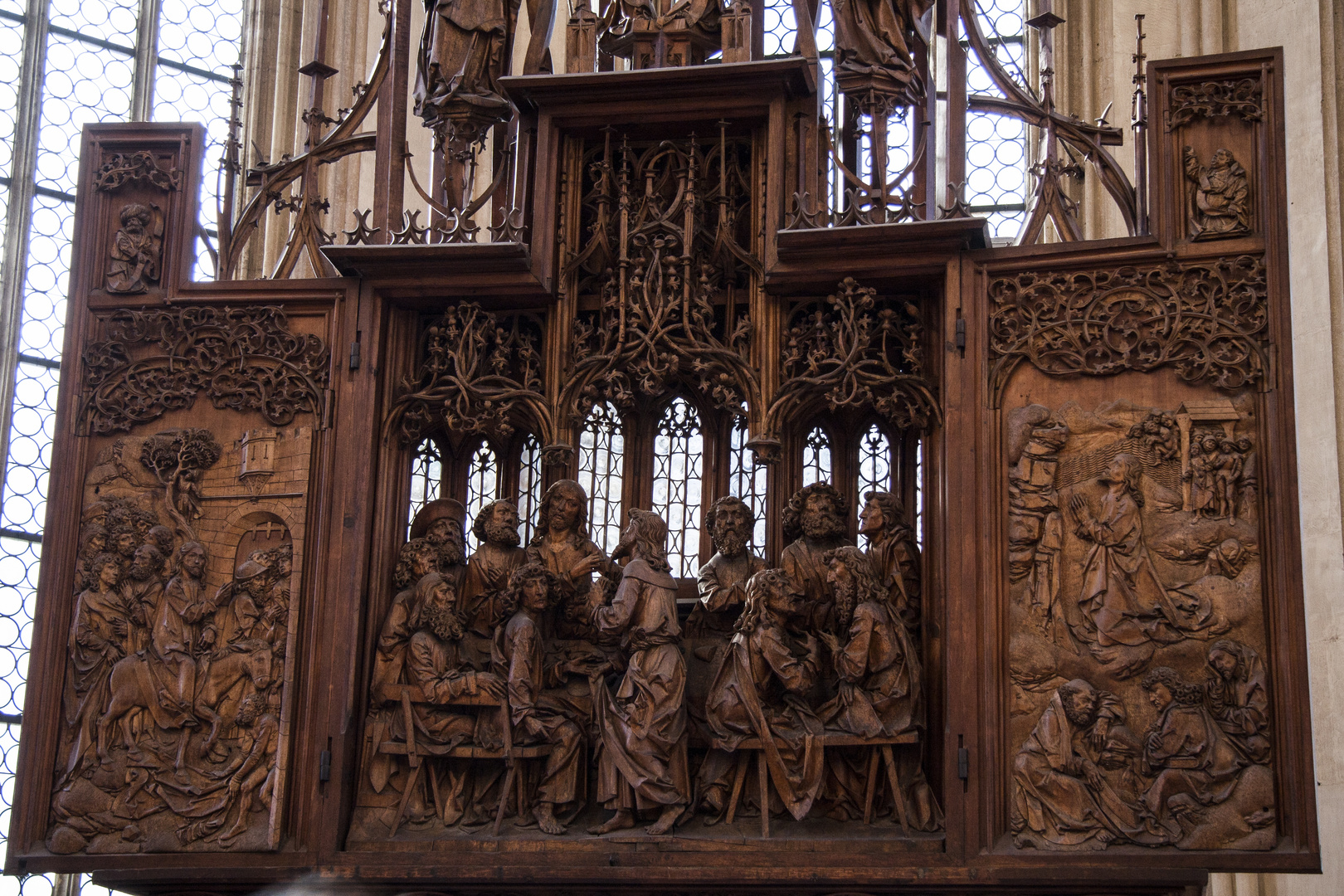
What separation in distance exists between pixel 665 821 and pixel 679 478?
1.86 metres

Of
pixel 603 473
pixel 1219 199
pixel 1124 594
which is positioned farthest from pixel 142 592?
pixel 1219 199

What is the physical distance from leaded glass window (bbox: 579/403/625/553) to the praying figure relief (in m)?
1.41

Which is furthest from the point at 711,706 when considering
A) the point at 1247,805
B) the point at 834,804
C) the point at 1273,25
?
the point at 1273,25

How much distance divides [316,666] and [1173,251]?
430 cm

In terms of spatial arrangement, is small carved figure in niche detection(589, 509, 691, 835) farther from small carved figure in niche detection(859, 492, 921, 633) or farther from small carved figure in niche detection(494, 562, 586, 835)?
small carved figure in niche detection(859, 492, 921, 633)

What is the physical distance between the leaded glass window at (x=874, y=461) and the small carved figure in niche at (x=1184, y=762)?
1.86 meters

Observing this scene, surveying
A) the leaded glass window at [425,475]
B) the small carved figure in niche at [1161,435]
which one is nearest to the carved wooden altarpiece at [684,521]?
the small carved figure in niche at [1161,435]

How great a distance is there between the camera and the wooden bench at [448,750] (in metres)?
10.4

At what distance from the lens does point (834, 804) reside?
33.8ft

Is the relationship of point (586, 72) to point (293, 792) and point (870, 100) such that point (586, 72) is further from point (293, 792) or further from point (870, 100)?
point (293, 792)

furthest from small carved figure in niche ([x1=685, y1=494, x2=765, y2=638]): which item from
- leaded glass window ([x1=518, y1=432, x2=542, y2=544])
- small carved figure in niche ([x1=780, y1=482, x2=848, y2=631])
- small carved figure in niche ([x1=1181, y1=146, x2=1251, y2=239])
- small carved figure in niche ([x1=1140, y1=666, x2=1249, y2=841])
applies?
small carved figure in niche ([x1=1181, y1=146, x2=1251, y2=239])

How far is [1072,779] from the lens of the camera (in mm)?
9922

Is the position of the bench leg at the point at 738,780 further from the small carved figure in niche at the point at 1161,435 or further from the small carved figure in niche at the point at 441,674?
the small carved figure in niche at the point at 1161,435

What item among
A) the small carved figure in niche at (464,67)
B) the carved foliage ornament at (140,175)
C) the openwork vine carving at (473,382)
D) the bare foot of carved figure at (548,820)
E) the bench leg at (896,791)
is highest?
the small carved figure in niche at (464,67)
